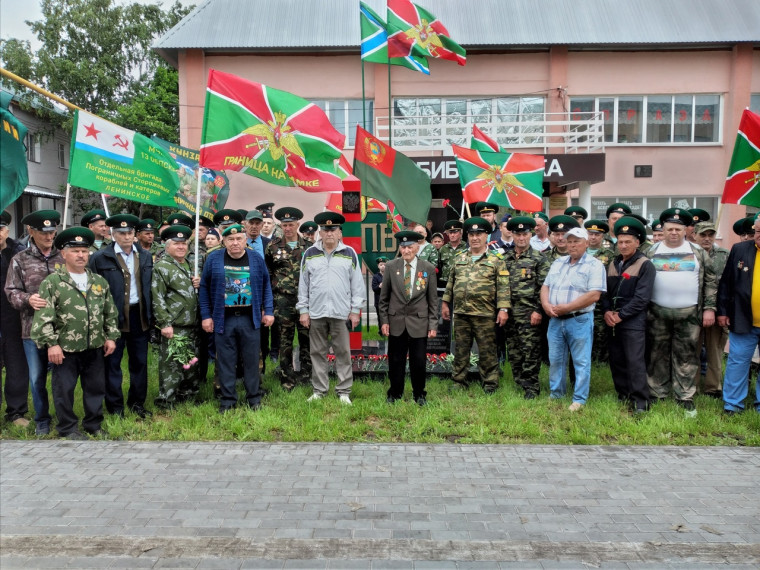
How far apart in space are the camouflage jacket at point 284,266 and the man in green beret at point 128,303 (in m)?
1.58

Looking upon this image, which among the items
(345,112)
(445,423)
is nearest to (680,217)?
(445,423)

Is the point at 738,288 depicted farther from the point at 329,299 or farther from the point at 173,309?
the point at 173,309

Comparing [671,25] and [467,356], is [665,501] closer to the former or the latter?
[467,356]

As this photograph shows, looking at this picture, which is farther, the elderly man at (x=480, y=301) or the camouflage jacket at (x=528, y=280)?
the camouflage jacket at (x=528, y=280)

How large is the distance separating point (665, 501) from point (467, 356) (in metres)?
3.40

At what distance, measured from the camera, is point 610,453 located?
5.46 metres

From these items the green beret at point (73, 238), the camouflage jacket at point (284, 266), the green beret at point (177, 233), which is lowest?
the camouflage jacket at point (284, 266)

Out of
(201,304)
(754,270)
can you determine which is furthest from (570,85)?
(201,304)

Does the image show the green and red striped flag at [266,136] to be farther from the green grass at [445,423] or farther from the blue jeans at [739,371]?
the blue jeans at [739,371]

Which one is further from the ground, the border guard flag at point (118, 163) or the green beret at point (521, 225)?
the border guard flag at point (118, 163)

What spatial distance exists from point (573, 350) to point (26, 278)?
577 cm

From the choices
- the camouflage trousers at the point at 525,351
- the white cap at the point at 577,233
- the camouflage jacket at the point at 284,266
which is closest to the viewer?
the white cap at the point at 577,233

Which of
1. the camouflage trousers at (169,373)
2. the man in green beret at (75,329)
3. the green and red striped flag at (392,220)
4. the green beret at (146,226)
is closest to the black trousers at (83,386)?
the man in green beret at (75,329)

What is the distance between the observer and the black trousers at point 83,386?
5.74 meters
